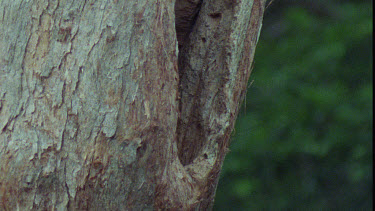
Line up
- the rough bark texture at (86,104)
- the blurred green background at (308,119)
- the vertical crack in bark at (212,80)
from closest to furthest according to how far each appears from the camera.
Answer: the rough bark texture at (86,104)
the vertical crack in bark at (212,80)
the blurred green background at (308,119)

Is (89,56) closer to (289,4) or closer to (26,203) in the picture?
(26,203)

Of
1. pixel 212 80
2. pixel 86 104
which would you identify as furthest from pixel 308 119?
pixel 86 104

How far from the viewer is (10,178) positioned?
5.82 feet

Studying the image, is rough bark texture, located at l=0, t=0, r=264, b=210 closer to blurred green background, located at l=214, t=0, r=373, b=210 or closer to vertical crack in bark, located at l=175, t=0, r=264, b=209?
vertical crack in bark, located at l=175, t=0, r=264, b=209

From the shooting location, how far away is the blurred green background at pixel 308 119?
4637 millimetres

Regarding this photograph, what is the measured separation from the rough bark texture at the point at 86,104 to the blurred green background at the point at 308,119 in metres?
2.68

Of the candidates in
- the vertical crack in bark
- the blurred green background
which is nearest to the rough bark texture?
the vertical crack in bark

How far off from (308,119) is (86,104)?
3.12 metres

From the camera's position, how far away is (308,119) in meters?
4.71

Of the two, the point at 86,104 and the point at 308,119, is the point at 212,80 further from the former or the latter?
the point at 308,119

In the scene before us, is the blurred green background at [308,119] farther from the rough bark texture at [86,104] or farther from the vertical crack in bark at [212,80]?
the rough bark texture at [86,104]

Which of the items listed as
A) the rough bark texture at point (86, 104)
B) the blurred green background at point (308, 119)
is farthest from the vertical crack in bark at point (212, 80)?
the blurred green background at point (308, 119)

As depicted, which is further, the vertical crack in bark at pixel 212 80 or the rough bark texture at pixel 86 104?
the vertical crack in bark at pixel 212 80

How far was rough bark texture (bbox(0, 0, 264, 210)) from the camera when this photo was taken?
1.78 meters
